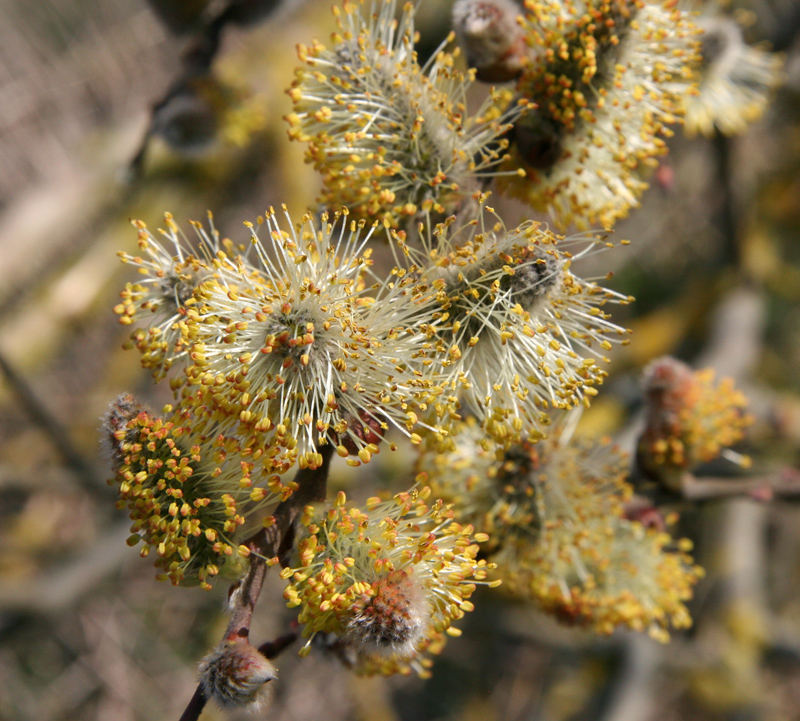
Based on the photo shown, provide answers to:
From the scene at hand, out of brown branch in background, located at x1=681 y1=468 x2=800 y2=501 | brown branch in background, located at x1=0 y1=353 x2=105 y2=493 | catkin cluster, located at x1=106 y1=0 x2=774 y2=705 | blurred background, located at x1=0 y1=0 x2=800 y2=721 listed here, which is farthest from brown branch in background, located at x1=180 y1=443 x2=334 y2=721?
blurred background, located at x1=0 y1=0 x2=800 y2=721

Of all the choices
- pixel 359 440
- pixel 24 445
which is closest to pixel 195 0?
pixel 359 440

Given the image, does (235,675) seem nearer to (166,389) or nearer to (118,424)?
(118,424)

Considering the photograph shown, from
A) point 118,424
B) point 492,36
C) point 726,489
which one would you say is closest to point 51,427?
point 118,424

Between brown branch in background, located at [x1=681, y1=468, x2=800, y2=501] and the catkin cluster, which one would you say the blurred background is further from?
the catkin cluster

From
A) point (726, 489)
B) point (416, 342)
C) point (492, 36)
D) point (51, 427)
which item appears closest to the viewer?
point (416, 342)

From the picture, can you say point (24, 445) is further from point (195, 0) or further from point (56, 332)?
point (195, 0)

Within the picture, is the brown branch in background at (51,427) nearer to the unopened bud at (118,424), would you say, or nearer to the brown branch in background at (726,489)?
the unopened bud at (118,424)
